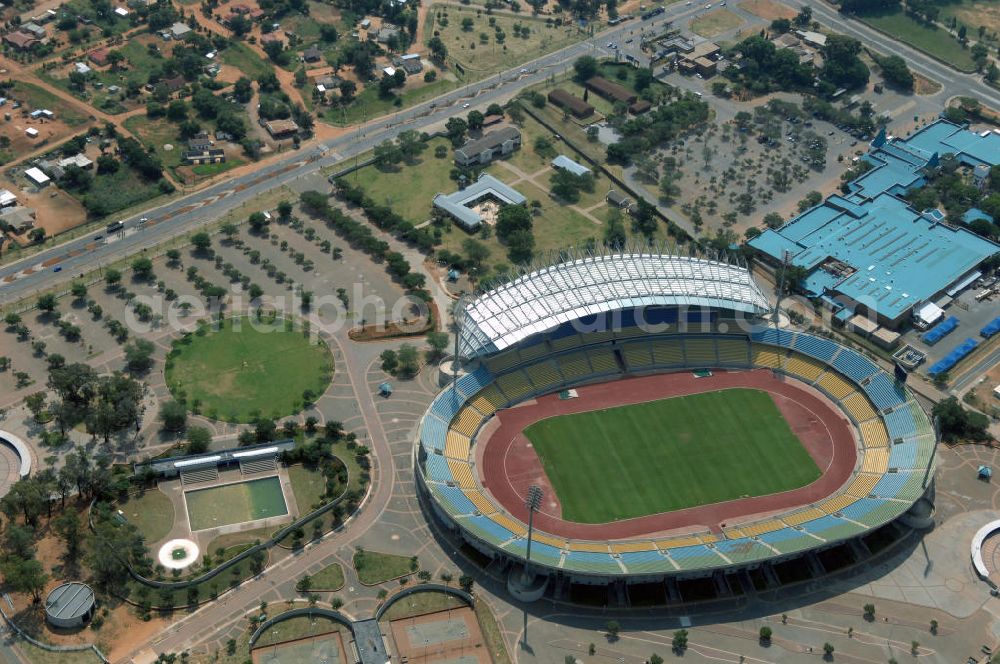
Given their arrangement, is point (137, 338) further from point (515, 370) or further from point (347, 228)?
point (515, 370)

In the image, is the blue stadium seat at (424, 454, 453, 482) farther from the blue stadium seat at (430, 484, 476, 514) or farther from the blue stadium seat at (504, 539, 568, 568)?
the blue stadium seat at (504, 539, 568, 568)

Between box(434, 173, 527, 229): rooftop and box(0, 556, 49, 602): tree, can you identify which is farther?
box(434, 173, 527, 229): rooftop

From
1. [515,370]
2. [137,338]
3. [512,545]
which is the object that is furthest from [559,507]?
[137,338]

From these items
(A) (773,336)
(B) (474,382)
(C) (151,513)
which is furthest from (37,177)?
(A) (773,336)

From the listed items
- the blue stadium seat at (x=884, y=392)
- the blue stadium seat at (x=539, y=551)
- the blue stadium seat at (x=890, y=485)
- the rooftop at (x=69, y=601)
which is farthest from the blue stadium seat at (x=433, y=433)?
the blue stadium seat at (x=884, y=392)

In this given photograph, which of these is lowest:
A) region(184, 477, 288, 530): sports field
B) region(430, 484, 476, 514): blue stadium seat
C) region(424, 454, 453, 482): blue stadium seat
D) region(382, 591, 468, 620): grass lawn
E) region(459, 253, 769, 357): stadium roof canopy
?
region(184, 477, 288, 530): sports field

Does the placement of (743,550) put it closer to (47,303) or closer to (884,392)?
(884,392)

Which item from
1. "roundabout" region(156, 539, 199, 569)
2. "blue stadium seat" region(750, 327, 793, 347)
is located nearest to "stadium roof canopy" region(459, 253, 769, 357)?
"blue stadium seat" region(750, 327, 793, 347)
